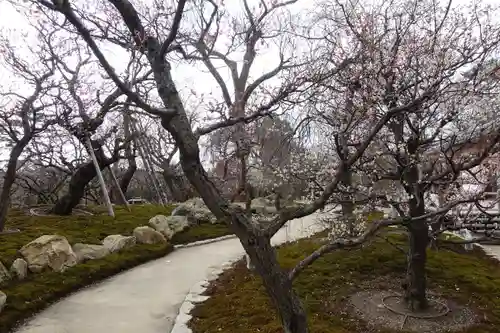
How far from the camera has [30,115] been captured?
9.21m

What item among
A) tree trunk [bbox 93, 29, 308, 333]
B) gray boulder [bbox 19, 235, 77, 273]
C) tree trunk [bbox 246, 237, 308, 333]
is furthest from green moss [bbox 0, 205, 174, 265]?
tree trunk [bbox 246, 237, 308, 333]

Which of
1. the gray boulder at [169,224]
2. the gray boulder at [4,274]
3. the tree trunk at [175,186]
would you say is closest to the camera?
the gray boulder at [4,274]

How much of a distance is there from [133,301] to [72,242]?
286cm

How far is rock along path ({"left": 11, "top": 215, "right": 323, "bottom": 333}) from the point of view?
16.3 ft

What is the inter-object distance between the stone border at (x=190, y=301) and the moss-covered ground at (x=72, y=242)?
1.71m

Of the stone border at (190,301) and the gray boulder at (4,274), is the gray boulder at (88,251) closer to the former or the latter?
the gray boulder at (4,274)

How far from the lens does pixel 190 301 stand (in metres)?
5.74

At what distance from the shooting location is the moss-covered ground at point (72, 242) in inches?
221

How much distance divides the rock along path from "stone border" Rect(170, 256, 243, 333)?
0.10 meters

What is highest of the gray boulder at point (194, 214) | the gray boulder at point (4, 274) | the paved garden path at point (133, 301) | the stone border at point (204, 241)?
the gray boulder at point (194, 214)

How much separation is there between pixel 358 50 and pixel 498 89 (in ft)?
5.06

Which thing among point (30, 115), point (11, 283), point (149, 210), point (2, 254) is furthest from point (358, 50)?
point (149, 210)

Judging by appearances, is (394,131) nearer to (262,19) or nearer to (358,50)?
(358,50)

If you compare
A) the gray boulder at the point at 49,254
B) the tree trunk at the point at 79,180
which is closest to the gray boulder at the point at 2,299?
the gray boulder at the point at 49,254
